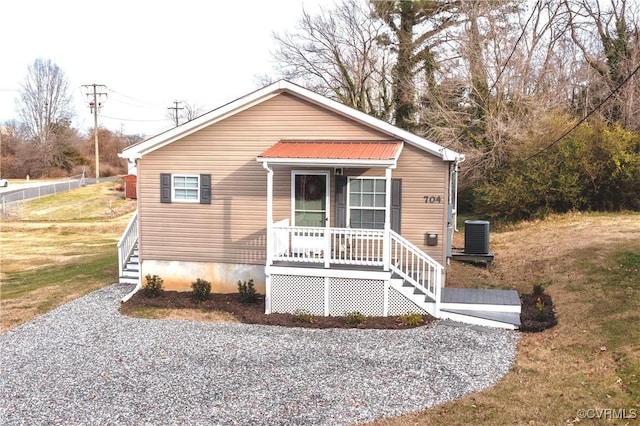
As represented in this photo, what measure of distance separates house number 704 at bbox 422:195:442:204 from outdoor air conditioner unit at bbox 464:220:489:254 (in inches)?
190

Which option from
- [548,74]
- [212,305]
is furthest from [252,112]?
[548,74]

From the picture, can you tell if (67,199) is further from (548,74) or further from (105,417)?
(105,417)

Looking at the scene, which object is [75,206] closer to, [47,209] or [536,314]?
[47,209]

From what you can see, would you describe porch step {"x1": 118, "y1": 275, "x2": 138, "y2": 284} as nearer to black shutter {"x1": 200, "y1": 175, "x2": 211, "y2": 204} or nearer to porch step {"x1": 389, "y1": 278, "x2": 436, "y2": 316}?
black shutter {"x1": 200, "y1": 175, "x2": 211, "y2": 204}

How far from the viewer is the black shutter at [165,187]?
13258mm

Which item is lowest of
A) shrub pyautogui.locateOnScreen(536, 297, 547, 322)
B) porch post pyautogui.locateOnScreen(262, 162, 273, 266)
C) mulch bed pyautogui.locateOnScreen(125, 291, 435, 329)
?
mulch bed pyautogui.locateOnScreen(125, 291, 435, 329)

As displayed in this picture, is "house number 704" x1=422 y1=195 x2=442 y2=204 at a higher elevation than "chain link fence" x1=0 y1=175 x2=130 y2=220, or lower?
higher

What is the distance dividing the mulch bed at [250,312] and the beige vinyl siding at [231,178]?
1.00m

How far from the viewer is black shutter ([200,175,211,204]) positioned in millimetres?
13062

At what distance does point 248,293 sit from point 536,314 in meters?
6.24

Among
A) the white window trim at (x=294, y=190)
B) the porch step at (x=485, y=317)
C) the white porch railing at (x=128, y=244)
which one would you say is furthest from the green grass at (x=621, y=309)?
the white porch railing at (x=128, y=244)

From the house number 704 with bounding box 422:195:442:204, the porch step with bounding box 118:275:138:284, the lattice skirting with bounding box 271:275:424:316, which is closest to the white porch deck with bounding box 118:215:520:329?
the lattice skirting with bounding box 271:275:424:316

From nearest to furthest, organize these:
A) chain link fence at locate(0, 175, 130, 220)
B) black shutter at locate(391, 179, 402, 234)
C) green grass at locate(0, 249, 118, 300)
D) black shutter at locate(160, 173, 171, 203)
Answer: black shutter at locate(391, 179, 402, 234) → black shutter at locate(160, 173, 171, 203) → green grass at locate(0, 249, 118, 300) → chain link fence at locate(0, 175, 130, 220)

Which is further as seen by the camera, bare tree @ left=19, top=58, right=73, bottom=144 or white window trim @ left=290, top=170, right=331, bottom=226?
bare tree @ left=19, top=58, right=73, bottom=144
